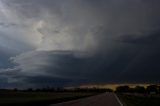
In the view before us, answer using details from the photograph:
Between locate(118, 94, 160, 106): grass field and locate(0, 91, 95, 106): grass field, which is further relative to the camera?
locate(118, 94, 160, 106): grass field

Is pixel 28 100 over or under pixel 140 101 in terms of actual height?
over

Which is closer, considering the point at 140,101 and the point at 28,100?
the point at 140,101

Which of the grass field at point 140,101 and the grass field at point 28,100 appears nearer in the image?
the grass field at point 28,100
